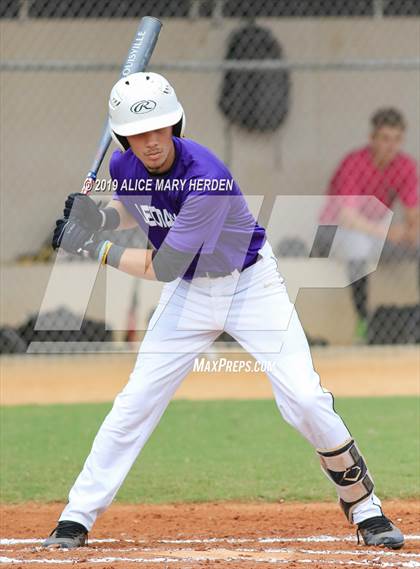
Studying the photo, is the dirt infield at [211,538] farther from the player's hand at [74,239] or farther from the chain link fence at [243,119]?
the chain link fence at [243,119]

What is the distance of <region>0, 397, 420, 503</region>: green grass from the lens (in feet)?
20.2

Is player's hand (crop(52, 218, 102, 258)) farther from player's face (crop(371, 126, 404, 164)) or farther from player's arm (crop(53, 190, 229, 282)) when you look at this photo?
player's face (crop(371, 126, 404, 164))

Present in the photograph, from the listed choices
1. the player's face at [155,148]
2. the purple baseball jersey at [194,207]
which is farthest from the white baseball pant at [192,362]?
the player's face at [155,148]

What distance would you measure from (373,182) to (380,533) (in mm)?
5714

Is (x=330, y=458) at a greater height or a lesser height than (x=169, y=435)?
greater

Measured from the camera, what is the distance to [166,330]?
191 inches

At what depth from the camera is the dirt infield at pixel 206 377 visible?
8.84m

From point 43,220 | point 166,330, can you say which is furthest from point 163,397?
point 43,220

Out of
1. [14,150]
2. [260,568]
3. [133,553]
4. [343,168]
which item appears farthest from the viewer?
[14,150]

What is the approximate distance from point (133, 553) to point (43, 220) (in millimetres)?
6837

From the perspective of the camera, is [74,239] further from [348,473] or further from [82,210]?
[348,473]

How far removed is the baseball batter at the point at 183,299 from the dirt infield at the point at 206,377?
3.82 meters

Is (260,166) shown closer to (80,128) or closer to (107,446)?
(80,128)

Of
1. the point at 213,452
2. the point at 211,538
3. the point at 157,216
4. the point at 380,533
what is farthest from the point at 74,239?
the point at 213,452
